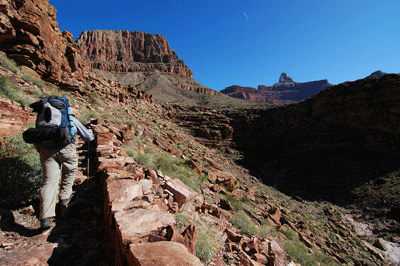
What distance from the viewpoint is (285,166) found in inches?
995

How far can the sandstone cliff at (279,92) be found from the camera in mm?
130250

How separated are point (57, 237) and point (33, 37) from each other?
11.3 metres

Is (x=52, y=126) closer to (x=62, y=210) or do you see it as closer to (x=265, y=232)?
(x=62, y=210)

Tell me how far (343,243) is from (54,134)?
43.2 feet

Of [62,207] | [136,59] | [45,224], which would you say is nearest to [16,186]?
[62,207]

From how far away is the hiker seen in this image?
93.0 inches

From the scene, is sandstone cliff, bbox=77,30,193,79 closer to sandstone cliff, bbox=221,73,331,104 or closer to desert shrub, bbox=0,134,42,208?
sandstone cliff, bbox=221,73,331,104

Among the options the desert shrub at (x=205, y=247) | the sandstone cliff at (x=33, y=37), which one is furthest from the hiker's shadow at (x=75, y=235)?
the sandstone cliff at (x=33, y=37)

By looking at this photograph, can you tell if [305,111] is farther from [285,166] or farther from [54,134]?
[54,134]

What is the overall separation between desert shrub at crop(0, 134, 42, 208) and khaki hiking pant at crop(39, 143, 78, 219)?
464 millimetres

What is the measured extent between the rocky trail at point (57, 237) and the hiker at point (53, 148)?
16cm

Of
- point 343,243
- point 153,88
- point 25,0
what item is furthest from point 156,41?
point 343,243

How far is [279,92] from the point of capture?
144m

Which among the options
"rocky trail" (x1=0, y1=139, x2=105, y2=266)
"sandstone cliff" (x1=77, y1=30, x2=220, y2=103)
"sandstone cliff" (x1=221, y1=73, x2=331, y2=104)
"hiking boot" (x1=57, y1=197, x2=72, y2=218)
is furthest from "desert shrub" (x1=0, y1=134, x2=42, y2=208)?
"sandstone cliff" (x1=221, y1=73, x2=331, y2=104)
